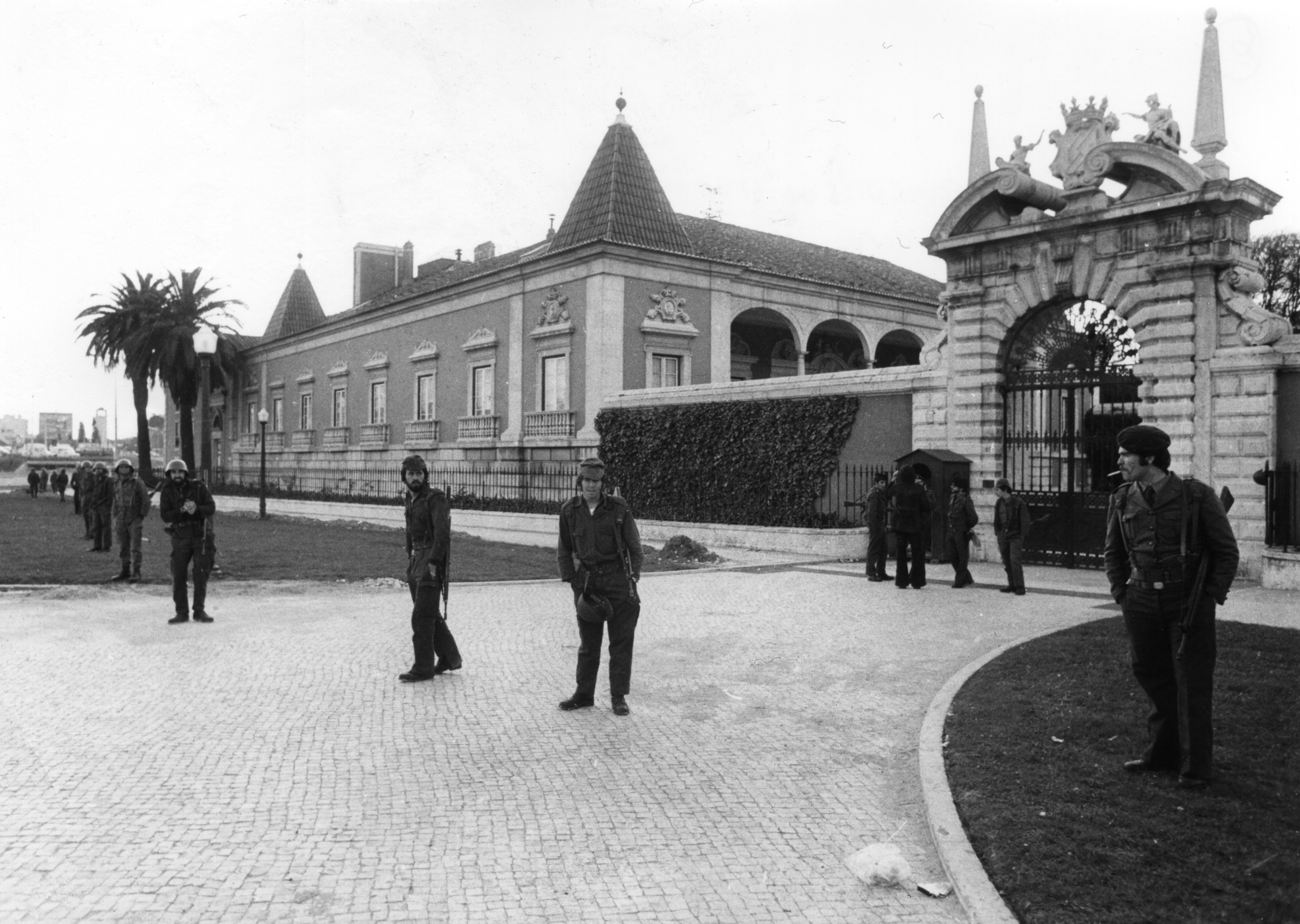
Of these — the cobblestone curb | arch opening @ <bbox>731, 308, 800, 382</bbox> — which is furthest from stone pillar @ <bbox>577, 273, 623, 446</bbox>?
the cobblestone curb

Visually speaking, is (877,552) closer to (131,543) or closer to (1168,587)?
(1168,587)

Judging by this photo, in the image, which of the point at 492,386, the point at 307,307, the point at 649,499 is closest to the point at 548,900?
the point at 649,499

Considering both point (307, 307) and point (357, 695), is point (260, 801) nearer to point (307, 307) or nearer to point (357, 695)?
point (357, 695)

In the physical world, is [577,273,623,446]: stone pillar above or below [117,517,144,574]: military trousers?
above

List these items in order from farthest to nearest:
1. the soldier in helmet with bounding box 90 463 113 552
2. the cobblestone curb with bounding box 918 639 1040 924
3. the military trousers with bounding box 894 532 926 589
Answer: the soldier in helmet with bounding box 90 463 113 552 → the military trousers with bounding box 894 532 926 589 → the cobblestone curb with bounding box 918 639 1040 924

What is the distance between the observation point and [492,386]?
3127 centimetres

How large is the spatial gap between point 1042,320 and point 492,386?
17930mm

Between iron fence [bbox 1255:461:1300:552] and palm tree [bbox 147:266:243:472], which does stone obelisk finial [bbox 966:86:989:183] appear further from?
palm tree [bbox 147:266:243:472]

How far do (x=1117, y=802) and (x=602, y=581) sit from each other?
3.49 metres

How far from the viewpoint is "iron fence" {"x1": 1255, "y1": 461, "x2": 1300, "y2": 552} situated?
14.1 m

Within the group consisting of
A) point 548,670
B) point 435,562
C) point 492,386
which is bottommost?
point 548,670

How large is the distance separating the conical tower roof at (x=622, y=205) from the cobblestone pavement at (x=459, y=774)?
738 inches

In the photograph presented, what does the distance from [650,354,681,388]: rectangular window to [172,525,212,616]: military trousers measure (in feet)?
58.2

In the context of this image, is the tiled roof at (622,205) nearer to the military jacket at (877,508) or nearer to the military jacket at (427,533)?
the military jacket at (877,508)
